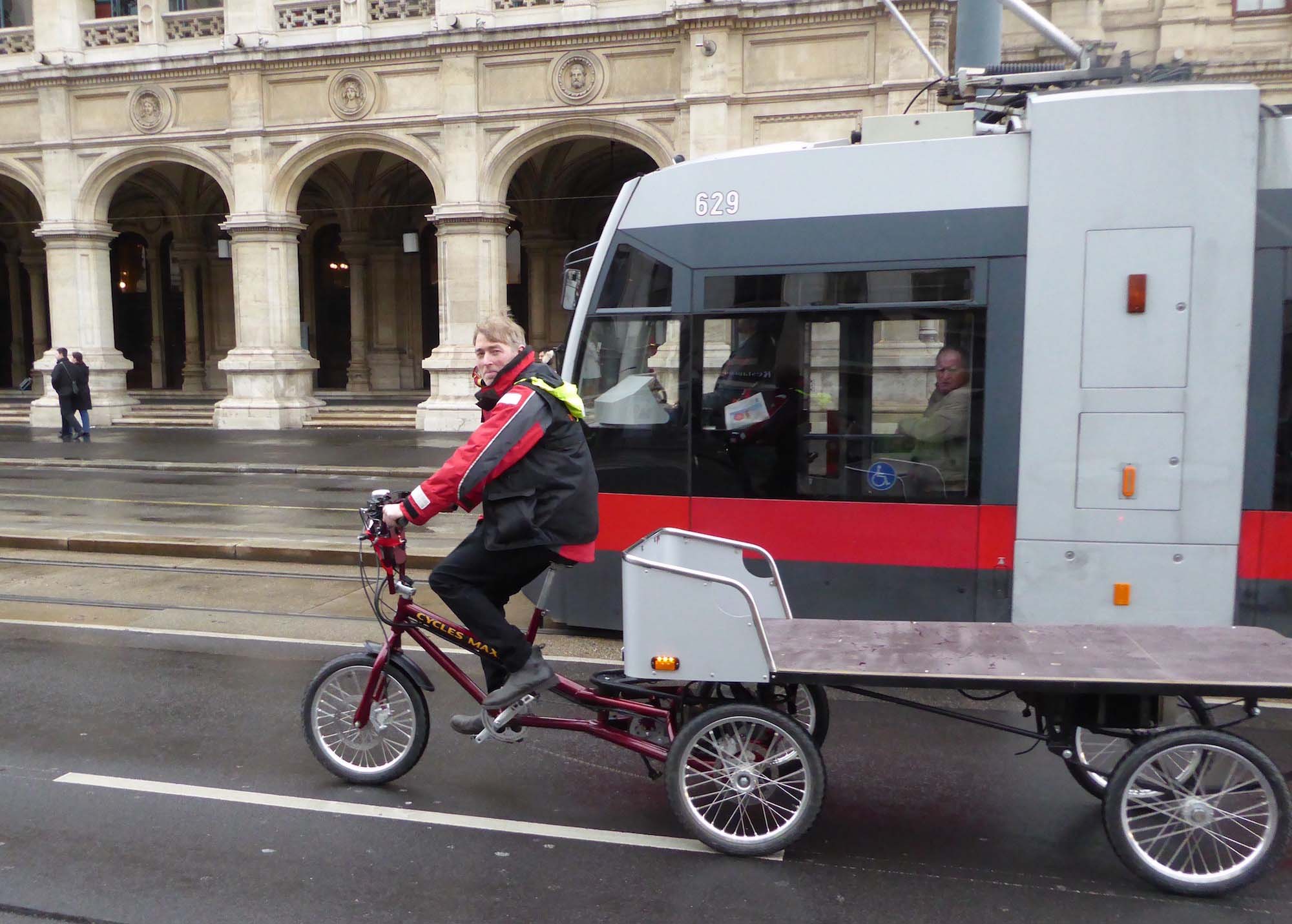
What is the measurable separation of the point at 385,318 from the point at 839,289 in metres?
24.9

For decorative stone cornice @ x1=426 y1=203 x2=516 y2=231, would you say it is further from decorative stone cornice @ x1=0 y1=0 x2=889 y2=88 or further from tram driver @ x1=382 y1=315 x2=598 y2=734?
tram driver @ x1=382 y1=315 x2=598 y2=734

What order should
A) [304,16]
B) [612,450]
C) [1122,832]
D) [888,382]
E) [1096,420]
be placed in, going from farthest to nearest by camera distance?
[304,16]
[612,450]
[888,382]
[1096,420]
[1122,832]

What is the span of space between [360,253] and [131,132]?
6546 mm

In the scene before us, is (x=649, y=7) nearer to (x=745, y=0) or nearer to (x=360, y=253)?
(x=745, y=0)

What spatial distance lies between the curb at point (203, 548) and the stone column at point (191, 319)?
2172 cm

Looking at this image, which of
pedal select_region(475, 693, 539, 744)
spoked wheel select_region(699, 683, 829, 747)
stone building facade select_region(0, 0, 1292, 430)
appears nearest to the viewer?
spoked wheel select_region(699, 683, 829, 747)

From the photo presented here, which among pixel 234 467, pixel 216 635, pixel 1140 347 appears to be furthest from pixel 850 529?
pixel 234 467

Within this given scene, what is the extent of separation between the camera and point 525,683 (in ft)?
14.2

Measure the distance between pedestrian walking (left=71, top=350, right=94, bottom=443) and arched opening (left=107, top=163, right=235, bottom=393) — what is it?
8.64m

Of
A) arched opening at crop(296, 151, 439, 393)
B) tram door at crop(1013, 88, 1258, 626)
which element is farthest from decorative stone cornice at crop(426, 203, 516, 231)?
tram door at crop(1013, 88, 1258, 626)

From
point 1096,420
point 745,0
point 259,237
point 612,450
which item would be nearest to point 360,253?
point 259,237

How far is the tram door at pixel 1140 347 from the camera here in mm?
5559

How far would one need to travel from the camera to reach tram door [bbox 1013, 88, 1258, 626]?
18.2 ft

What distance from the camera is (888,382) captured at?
612cm
